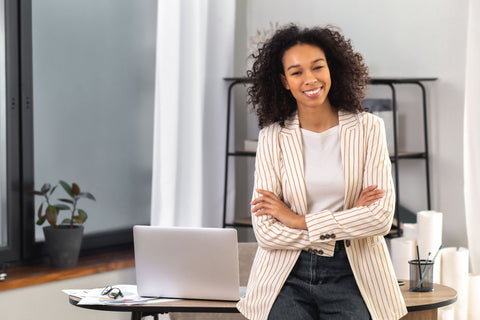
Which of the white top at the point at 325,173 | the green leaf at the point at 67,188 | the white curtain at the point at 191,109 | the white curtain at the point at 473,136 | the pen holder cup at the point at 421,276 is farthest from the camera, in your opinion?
the white curtain at the point at 191,109

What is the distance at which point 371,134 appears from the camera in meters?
1.96

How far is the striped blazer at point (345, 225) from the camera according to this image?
1.88 m

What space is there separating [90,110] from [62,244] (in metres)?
0.75

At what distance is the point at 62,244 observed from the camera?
123 inches

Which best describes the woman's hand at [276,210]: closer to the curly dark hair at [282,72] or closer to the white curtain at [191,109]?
the curly dark hair at [282,72]

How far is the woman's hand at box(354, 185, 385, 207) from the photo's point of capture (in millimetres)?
1912

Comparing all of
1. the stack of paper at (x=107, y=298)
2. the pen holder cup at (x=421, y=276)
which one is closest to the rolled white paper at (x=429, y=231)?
the pen holder cup at (x=421, y=276)

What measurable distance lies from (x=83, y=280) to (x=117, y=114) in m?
0.94

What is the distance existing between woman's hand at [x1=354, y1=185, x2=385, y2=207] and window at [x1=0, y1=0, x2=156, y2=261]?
1.80m

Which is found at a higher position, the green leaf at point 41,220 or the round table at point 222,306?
the green leaf at point 41,220

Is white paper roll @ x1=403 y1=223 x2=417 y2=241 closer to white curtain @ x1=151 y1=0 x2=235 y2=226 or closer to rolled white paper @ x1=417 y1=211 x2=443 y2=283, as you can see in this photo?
rolled white paper @ x1=417 y1=211 x2=443 y2=283

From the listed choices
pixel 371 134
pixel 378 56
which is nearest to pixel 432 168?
pixel 378 56

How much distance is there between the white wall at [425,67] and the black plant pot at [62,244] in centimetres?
175


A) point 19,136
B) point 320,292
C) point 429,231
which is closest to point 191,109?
point 19,136
